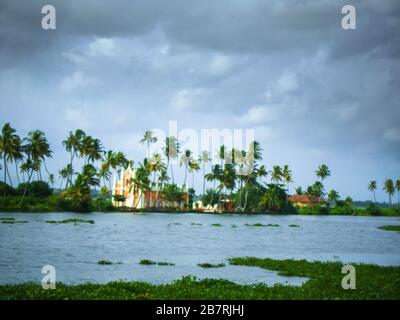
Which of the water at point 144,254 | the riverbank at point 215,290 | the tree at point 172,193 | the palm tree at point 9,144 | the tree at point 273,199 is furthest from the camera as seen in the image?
the tree at point 273,199

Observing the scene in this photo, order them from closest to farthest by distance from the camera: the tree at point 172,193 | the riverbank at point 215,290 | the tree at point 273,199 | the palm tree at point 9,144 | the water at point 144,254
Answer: the riverbank at point 215,290, the water at point 144,254, the palm tree at point 9,144, the tree at point 172,193, the tree at point 273,199

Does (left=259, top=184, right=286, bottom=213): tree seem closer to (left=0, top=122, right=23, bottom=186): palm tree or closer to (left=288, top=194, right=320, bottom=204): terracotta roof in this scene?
(left=288, top=194, right=320, bottom=204): terracotta roof

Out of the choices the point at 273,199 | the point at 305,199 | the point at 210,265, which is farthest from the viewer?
the point at 305,199

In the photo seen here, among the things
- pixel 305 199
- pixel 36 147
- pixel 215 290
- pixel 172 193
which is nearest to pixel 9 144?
pixel 36 147

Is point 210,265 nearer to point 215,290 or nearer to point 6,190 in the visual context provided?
point 215,290

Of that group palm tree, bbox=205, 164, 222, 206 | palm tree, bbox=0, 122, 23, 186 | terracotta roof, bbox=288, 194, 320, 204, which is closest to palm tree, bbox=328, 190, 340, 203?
terracotta roof, bbox=288, 194, 320, 204

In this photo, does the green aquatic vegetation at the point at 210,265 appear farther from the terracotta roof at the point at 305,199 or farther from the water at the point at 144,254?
the terracotta roof at the point at 305,199

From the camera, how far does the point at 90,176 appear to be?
10531cm

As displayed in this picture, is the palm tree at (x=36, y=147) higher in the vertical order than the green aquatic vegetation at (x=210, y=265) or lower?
higher

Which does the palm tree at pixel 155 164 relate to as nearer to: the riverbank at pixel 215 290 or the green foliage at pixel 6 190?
the green foliage at pixel 6 190

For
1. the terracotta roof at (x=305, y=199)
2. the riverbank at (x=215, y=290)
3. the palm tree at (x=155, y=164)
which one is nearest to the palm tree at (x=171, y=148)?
the palm tree at (x=155, y=164)

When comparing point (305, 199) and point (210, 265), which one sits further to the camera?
point (305, 199)

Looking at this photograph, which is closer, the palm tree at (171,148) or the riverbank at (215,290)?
the riverbank at (215,290)

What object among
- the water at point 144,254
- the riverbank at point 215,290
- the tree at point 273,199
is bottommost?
the water at point 144,254
